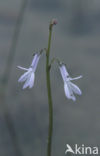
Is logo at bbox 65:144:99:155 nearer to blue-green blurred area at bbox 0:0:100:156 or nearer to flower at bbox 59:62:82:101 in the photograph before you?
blue-green blurred area at bbox 0:0:100:156

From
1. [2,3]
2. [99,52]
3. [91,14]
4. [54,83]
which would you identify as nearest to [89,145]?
[54,83]

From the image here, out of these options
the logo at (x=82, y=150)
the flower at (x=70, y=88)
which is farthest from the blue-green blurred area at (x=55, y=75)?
the flower at (x=70, y=88)

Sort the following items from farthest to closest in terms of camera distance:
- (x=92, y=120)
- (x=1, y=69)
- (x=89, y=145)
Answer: (x=1, y=69) → (x=92, y=120) → (x=89, y=145)

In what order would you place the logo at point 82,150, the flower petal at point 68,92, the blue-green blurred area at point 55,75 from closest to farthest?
the flower petal at point 68,92
the logo at point 82,150
the blue-green blurred area at point 55,75

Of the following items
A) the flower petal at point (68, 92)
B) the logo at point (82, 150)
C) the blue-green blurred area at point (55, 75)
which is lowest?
the logo at point (82, 150)

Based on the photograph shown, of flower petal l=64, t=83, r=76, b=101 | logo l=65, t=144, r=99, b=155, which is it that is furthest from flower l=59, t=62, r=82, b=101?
logo l=65, t=144, r=99, b=155

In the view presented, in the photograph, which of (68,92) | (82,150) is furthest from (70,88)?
(82,150)

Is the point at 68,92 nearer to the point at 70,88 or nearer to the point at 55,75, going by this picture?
the point at 70,88

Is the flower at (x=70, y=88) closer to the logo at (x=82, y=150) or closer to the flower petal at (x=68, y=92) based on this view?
the flower petal at (x=68, y=92)

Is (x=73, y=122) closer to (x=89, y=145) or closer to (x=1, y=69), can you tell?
(x=89, y=145)

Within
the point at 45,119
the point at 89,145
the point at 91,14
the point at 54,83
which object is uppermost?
the point at 91,14
